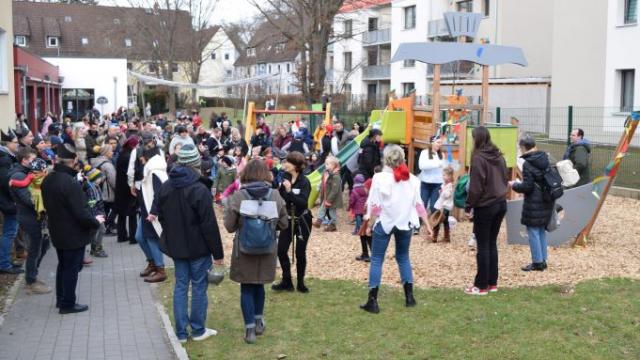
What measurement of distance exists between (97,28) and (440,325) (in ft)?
234

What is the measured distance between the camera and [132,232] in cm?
1181

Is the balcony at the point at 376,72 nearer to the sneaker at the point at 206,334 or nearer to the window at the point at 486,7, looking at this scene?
the window at the point at 486,7

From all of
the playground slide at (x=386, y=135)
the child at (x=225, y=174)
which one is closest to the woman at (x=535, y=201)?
the playground slide at (x=386, y=135)

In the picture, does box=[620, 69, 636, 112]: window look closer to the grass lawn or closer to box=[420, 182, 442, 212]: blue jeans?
box=[420, 182, 442, 212]: blue jeans

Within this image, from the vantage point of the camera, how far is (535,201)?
936 centimetres

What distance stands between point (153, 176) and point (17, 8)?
72.7m

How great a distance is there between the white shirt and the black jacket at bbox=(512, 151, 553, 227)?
2.41 meters

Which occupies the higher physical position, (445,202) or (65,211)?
(65,211)

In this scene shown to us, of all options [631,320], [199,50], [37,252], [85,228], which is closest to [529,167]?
[631,320]

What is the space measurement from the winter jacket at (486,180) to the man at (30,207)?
4.99 meters

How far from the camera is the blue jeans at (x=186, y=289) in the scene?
6.70m

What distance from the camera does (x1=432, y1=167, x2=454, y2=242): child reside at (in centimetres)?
1120

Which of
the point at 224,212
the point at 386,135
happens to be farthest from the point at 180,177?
the point at 386,135

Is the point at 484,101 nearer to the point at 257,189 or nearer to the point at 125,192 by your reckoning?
the point at 125,192
